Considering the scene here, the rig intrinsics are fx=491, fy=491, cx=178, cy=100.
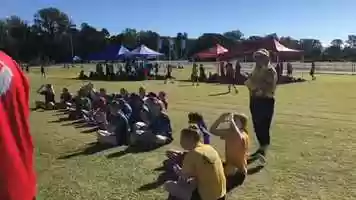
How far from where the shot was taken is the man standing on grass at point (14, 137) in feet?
4.19

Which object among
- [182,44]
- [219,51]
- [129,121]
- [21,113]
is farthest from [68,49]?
[21,113]

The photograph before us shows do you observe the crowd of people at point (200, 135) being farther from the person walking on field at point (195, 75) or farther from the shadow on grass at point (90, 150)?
the person walking on field at point (195, 75)

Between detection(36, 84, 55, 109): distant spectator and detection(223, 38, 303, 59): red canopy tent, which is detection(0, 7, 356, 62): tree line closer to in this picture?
detection(223, 38, 303, 59): red canopy tent

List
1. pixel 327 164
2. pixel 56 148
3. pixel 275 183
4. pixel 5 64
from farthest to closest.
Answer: pixel 56 148 → pixel 327 164 → pixel 275 183 → pixel 5 64

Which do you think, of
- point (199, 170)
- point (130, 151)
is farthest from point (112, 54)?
point (199, 170)

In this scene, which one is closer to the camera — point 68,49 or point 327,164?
point 327,164

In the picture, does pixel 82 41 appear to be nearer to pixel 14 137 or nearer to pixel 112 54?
pixel 112 54

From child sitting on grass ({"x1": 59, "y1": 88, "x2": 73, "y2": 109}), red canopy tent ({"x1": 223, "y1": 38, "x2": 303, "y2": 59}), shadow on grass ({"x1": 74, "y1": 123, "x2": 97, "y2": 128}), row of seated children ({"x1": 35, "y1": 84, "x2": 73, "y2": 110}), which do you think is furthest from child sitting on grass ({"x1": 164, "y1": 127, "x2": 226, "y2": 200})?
red canopy tent ({"x1": 223, "y1": 38, "x2": 303, "y2": 59})

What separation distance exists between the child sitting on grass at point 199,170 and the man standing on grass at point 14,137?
343 cm

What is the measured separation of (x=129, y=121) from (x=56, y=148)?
1593mm

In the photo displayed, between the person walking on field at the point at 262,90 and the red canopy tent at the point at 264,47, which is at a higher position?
the red canopy tent at the point at 264,47

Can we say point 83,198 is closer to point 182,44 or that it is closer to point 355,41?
point 182,44

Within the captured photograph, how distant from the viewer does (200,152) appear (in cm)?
480

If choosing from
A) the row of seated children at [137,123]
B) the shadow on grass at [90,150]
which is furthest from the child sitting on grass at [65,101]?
the shadow on grass at [90,150]
